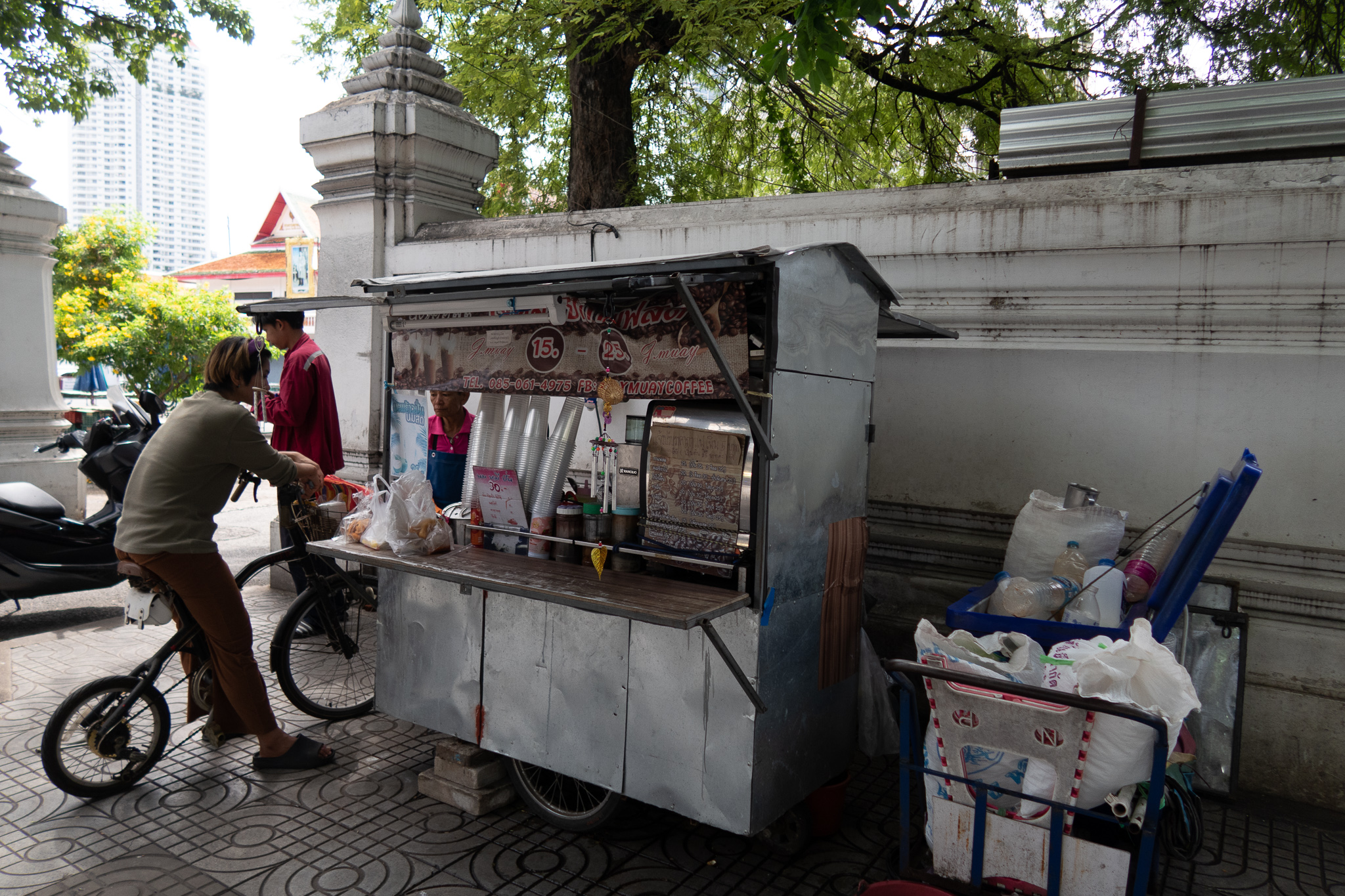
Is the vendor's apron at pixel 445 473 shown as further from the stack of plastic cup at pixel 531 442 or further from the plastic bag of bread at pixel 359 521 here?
the stack of plastic cup at pixel 531 442

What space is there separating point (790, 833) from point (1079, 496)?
1799 mm

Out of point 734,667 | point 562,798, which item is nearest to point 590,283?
point 734,667

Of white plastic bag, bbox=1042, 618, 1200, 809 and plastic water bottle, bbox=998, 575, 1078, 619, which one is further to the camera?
plastic water bottle, bbox=998, 575, 1078, 619

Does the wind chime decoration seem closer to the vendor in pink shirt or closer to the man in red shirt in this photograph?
the vendor in pink shirt

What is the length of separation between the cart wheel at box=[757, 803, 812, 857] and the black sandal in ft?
6.60

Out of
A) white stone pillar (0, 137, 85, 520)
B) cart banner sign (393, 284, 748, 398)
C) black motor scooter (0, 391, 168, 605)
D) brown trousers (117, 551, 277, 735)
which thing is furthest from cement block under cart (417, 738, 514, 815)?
white stone pillar (0, 137, 85, 520)

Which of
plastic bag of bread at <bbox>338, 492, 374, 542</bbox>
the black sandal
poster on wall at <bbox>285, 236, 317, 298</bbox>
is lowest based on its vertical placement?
the black sandal

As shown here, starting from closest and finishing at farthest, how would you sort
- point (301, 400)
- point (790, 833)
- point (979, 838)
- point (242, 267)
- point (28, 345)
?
1. point (979, 838)
2. point (790, 833)
3. point (301, 400)
4. point (28, 345)
5. point (242, 267)

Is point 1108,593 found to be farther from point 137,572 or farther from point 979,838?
point 137,572

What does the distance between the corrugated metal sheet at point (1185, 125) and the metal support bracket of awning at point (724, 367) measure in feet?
8.52

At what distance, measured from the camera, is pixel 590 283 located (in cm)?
293

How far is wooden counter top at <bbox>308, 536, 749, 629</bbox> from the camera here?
272cm

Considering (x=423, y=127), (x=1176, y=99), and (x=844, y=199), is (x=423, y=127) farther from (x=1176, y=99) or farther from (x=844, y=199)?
(x=1176, y=99)

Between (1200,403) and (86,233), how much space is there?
85.0 feet
